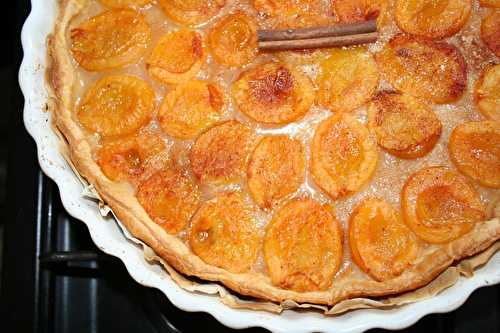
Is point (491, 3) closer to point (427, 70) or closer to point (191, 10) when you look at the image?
point (427, 70)

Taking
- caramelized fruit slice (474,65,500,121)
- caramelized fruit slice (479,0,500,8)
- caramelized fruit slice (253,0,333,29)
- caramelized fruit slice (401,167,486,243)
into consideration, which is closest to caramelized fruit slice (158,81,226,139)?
caramelized fruit slice (253,0,333,29)

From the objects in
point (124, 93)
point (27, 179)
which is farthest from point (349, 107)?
point (27, 179)

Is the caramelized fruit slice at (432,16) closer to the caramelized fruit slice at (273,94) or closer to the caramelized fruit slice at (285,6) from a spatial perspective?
the caramelized fruit slice at (285,6)

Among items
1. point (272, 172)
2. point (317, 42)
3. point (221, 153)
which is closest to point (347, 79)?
point (317, 42)

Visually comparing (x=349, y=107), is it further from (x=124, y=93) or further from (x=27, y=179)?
(x=27, y=179)

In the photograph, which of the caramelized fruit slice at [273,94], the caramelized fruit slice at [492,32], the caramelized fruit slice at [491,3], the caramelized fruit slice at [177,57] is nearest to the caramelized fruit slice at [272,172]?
the caramelized fruit slice at [273,94]

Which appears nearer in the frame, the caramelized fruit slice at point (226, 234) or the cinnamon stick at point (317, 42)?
the caramelized fruit slice at point (226, 234)
